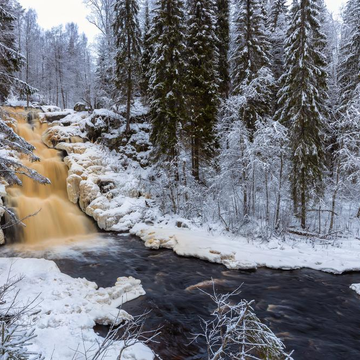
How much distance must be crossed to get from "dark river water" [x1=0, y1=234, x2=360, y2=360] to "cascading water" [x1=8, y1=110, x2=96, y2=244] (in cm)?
243

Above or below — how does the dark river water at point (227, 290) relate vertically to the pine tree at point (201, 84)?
below

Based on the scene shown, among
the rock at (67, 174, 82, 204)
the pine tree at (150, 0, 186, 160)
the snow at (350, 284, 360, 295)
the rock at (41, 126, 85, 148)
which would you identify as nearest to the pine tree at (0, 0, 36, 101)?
the rock at (67, 174, 82, 204)

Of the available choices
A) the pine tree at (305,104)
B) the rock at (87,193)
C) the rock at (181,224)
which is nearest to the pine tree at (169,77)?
the rock at (181,224)

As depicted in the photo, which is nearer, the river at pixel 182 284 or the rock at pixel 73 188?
the river at pixel 182 284

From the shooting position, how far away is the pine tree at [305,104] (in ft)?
40.5

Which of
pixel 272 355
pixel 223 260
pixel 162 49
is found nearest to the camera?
pixel 272 355

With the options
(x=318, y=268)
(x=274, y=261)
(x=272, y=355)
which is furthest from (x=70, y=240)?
(x=272, y=355)

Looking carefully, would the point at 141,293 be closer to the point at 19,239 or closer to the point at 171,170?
the point at 19,239

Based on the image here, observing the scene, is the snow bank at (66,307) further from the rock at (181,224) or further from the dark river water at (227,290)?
the rock at (181,224)

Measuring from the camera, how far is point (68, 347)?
441 centimetres

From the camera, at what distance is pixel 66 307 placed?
5.65 meters

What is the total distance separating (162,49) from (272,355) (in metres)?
16.7

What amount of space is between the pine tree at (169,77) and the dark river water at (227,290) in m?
7.50

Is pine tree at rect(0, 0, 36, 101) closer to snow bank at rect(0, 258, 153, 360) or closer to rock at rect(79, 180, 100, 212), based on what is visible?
snow bank at rect(0, 258, 153, 360)
